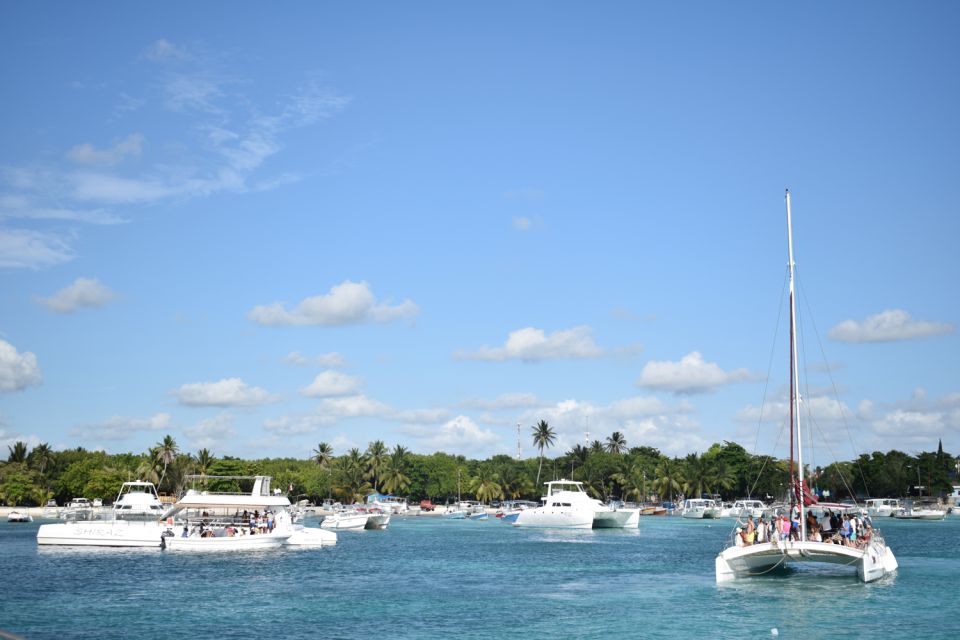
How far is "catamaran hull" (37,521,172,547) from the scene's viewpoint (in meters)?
71.6

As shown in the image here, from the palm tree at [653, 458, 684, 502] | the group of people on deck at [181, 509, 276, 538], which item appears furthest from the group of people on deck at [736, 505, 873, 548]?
the palm tree at [653, 458, 684, 502]

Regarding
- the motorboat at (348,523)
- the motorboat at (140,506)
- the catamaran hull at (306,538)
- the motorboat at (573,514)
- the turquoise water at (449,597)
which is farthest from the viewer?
the motorboat at (348,523)

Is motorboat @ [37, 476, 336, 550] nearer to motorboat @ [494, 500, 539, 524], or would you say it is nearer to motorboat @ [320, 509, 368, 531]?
motorboat @ [320, 509, 368, 531]

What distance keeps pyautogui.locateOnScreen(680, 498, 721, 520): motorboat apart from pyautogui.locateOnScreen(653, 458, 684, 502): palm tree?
23.5 meters

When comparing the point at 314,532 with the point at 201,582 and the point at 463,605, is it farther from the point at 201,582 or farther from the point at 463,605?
the point at 463,605

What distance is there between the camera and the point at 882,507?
157875 mm

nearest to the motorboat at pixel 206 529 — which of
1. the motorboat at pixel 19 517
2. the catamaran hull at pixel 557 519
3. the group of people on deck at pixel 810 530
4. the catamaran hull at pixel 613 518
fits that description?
the catamaran hull at pixel 557 519

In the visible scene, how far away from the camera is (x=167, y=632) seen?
33156 millimetres

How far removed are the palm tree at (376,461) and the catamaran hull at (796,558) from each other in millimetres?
133947

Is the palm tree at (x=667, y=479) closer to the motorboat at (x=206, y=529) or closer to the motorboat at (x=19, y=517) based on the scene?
the motorboat at (x=19, y=517)

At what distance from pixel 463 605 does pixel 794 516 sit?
55.7 ft

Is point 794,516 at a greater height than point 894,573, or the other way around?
point 794,516

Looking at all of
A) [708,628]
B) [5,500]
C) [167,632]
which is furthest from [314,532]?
[5,500]

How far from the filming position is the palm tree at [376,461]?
176 m
